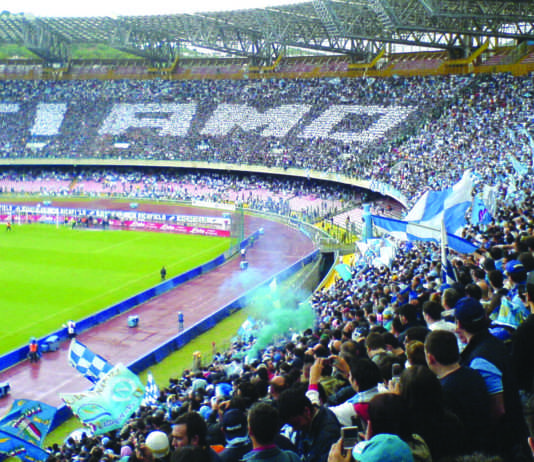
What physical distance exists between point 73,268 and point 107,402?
29.3 metres

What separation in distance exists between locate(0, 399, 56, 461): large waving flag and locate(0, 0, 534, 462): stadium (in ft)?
0.15

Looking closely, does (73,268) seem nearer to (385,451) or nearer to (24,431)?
(24,431)

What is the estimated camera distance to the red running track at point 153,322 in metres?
23.0

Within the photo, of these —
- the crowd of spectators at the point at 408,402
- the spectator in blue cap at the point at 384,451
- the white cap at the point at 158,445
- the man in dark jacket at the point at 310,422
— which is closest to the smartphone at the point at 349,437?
the crowd of spectators at the point at 408,402

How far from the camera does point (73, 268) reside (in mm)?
40469

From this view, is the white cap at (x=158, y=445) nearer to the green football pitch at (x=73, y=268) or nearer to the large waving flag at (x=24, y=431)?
the large waving flag at (x=24, y=431)

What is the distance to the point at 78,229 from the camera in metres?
54.3

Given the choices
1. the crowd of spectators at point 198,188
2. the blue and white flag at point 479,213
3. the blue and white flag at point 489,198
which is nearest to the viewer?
the blue and white flag at point 479,213

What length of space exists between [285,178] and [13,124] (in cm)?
4013

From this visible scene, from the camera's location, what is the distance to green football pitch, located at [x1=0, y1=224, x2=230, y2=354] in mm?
30906

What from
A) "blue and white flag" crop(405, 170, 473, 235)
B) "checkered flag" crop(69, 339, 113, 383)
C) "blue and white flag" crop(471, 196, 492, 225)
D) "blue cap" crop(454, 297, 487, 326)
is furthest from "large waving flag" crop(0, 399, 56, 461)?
"blue and white flag" crop(471, 196, 492, 225)

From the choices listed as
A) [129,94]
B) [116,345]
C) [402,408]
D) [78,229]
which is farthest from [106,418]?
[129,94]

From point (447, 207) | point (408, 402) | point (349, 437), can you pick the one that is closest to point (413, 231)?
point (447, 207)

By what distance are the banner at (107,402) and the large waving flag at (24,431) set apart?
3.31 feet
